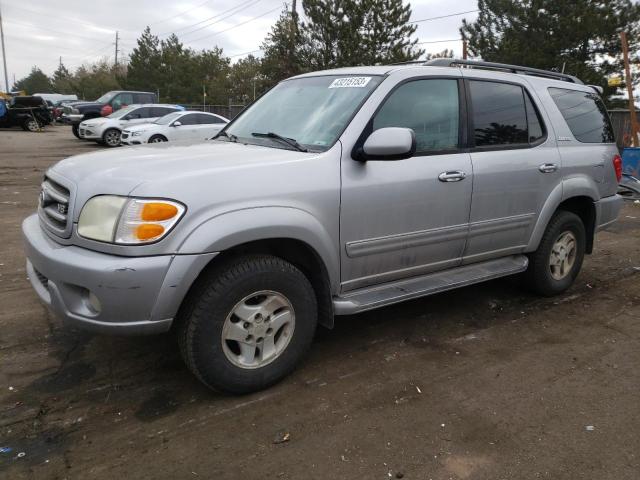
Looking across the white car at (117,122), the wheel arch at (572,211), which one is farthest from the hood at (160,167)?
the white car at (117,122)

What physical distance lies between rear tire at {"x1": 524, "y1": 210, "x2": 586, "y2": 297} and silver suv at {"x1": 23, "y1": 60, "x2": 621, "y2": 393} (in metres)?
0.03

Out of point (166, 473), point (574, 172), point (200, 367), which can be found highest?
point (574, 172)

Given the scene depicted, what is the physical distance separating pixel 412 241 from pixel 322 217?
0.76 meters

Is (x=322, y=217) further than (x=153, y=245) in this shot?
Yes

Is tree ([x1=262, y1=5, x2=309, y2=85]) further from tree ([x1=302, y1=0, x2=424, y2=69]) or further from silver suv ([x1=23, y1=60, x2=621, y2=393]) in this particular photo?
silver suv ([x1=23, y1=60, x2=621, y2=393])

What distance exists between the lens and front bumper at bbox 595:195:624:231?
4883 millimetres

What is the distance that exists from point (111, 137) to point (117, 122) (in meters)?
0.54

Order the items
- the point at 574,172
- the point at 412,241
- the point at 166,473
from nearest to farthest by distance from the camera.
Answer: the point at 166,473 → the point at 412,241 → the point at 574,172

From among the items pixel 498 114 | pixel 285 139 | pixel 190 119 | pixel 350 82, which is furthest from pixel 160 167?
pixel 190 119

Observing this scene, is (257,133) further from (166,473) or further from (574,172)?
(574,172)

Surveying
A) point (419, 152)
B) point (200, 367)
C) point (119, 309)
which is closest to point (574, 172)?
point (419, 152)

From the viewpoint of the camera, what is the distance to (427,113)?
3.66 m

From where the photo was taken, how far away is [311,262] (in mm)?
3223

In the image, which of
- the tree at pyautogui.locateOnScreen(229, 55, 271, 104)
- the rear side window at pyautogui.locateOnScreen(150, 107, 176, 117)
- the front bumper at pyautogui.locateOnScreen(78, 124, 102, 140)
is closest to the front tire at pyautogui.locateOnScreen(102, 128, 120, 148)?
the front bumper at pyautogui.locateOnScreen(78, 124, 102, 140)
